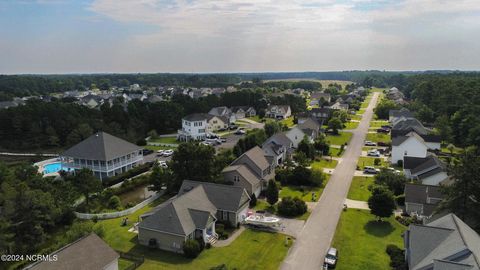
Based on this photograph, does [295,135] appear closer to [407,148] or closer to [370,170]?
[370,170]

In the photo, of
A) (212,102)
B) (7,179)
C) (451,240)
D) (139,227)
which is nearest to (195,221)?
(139,227)

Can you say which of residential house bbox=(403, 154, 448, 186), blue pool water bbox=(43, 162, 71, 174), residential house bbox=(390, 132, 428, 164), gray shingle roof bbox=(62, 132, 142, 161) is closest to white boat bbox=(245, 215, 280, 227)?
residential house bbox=(403, 154, 448, 186)

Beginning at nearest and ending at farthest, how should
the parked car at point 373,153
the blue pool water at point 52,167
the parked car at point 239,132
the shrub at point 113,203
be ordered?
1. the shrub at point 113,203
2. the blue pool water at point 52,167
3. the parked car at point 373,153
4. the parked car at point 239,132

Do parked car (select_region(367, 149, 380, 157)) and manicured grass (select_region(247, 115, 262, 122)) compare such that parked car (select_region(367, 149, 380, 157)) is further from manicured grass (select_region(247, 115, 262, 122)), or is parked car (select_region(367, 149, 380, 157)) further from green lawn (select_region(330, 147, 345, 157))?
manicured grass (select_region(247, 115, 262, 122))

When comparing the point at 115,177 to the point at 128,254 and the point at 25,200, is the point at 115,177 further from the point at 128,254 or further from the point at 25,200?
→ the point at 128,254

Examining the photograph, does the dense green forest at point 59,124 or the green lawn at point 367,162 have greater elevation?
the dense green forest at point 59,124

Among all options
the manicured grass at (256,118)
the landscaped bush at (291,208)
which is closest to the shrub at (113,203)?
the landscaped bush at (291,208)

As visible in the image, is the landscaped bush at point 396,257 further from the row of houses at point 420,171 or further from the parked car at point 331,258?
the row of houses at point 420,171
